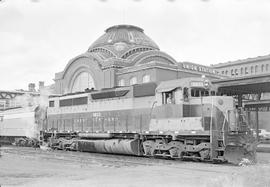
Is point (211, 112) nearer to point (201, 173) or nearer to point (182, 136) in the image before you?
point (182, 136)

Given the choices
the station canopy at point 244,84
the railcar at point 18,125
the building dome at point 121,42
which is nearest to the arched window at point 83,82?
the building dome at point 121,42

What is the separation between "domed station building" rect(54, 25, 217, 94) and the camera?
174ft

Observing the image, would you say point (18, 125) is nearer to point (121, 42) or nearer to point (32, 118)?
point (32, 118)

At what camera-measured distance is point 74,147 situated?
2214 centimetres

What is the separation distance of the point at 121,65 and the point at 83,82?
27.3ft

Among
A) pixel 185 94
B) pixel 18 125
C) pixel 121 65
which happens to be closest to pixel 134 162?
pixel 185 94

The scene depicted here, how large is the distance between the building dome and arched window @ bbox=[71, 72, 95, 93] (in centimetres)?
401

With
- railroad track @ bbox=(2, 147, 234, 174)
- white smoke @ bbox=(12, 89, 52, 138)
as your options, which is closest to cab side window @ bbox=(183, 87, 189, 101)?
railroad track @ bbox=(2, 147, 234, 174)

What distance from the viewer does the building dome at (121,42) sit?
197 ft

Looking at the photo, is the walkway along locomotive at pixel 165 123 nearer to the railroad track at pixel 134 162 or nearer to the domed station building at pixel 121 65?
the railroad track at pixel 134 162

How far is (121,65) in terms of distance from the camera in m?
56.2

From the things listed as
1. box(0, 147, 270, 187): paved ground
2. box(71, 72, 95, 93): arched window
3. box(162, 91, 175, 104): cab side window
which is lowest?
box(0, 147, 270, 187): paved ground

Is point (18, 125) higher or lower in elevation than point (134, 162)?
higher

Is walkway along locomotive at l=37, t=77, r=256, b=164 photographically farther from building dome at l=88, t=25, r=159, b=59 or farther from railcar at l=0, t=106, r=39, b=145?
building dome at l=88, t=25, r=159, b=59
